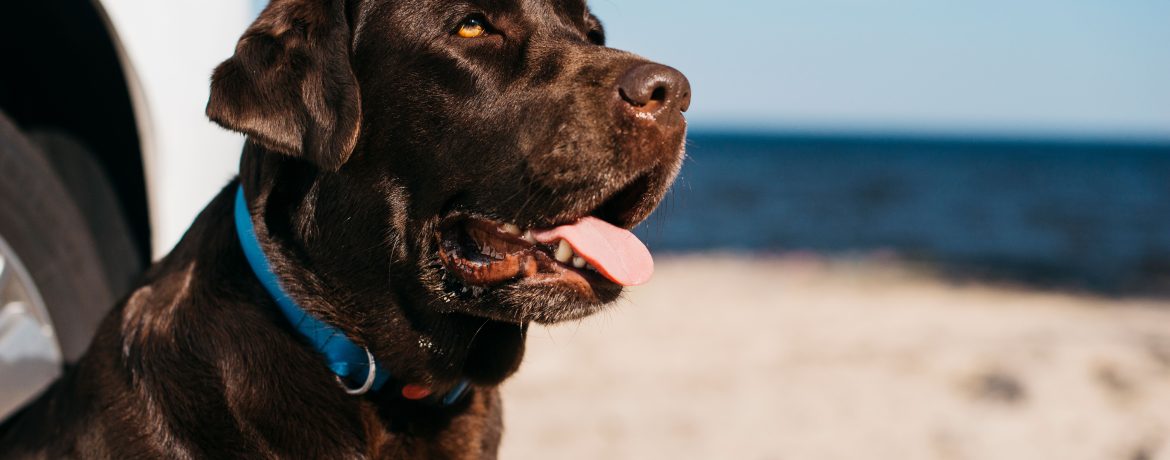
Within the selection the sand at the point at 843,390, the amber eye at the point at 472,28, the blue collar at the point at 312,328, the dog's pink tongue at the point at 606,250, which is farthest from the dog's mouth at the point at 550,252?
the sand at the point at 843,390

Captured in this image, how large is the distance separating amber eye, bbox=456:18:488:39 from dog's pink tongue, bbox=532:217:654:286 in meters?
0.53

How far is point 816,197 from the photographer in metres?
34.4

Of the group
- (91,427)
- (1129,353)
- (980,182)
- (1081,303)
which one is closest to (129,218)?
(91,427)

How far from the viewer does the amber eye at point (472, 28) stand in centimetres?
266

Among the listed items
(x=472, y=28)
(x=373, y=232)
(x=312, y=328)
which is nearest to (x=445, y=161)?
(x=373, y=232)

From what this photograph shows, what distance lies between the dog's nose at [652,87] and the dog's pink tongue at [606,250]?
1.12 ft

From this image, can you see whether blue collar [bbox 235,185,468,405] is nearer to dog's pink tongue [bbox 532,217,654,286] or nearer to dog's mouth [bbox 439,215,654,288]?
dog's mouth [bbox 439,215,654,288]

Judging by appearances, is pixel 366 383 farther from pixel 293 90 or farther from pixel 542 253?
pixel 293 90

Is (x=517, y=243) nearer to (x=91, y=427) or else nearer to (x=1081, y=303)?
(x=91, y=427)

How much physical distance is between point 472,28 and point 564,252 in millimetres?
617

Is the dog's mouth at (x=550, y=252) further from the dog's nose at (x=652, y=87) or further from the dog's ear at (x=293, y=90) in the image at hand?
the dog's ear at (x=293, y=90)

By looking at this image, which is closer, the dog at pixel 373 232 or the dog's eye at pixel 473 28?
the dog at pixel 373 232

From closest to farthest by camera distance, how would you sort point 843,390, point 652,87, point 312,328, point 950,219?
point 652,87 → point 312,328 → point 843,390 → point 950,219

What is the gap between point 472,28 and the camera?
2674 millimetres
